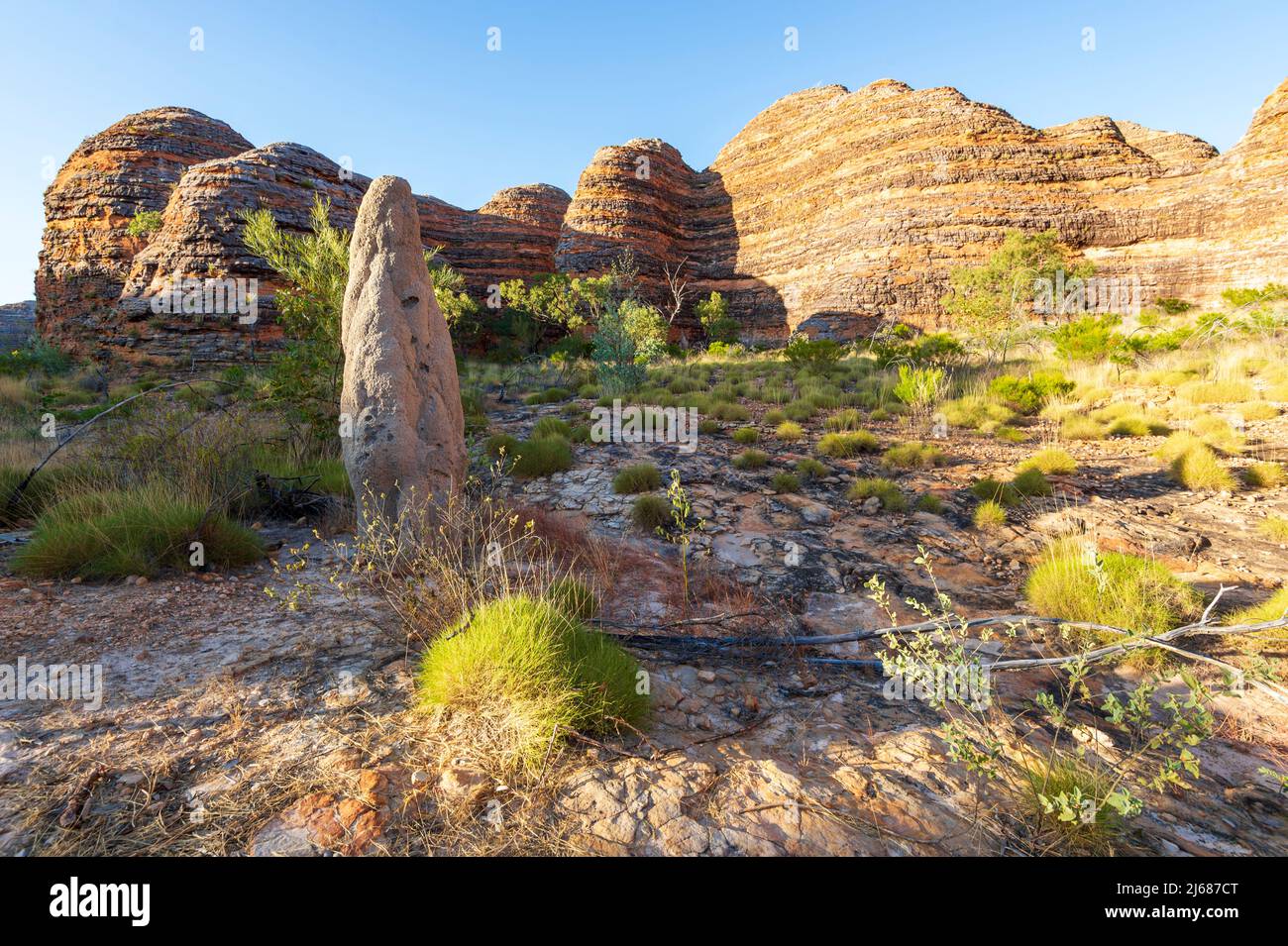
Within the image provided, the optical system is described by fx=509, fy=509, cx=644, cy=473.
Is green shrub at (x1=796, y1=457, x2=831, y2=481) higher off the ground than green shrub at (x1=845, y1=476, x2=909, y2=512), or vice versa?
green shrub at (x1=796, y1=457, x2=831, y2=481)

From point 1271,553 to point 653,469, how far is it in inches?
215

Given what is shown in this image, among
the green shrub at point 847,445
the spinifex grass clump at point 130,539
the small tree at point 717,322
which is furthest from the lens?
the small tree at point 717,322

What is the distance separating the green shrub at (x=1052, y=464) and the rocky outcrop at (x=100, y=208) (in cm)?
3292

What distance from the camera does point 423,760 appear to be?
6.49ft

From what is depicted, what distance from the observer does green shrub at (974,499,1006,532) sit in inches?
205

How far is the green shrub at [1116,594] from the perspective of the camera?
10.2 feet

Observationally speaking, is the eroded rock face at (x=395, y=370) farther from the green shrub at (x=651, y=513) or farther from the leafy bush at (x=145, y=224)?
the leafy bush at (x=145, y=224)

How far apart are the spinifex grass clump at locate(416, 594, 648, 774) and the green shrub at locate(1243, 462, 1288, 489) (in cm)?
740

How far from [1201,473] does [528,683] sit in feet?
25.3

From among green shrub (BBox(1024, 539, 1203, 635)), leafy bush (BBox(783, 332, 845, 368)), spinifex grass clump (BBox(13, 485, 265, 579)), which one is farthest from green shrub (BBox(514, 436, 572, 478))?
leafy bush (BBox(783, 332, 845, 368))

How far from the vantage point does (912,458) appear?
23.7 ft

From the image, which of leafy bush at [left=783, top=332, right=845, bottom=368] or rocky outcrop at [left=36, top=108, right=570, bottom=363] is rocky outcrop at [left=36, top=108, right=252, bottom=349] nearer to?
rocky outcrop at [left=36, top=108, right=570, bottom=363]

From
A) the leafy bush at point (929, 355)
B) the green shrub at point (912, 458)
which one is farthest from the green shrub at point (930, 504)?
the leafy bush at point (929, 355)
